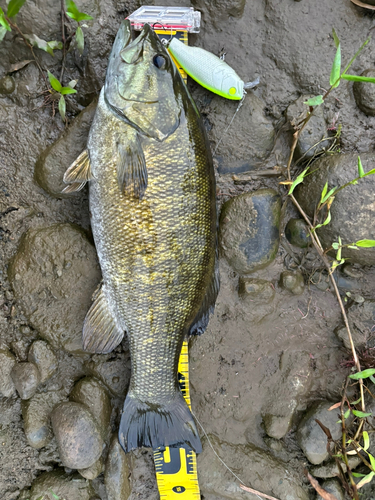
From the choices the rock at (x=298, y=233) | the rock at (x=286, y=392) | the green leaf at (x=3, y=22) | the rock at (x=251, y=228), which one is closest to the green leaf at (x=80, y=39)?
the green leaf at (x=3, y=22)

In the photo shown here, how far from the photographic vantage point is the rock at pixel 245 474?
2752mm

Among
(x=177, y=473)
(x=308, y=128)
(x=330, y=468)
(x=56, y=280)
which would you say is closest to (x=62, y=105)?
(x=56, y=280)

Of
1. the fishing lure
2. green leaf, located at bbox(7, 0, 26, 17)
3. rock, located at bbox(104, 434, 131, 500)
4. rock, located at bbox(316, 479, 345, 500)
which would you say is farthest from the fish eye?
rock, located at bbox(316, 479, 345, 500)

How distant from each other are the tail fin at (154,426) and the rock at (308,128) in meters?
2.27

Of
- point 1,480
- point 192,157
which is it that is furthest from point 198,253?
point 1,480

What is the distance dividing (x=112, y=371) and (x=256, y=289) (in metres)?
1.41

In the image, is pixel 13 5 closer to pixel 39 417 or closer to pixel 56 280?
pixel 56 280

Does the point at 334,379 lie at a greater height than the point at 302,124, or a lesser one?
lesser

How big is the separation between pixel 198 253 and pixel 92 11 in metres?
2.11

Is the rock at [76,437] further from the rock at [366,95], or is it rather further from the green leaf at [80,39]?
the rock at [366,95]

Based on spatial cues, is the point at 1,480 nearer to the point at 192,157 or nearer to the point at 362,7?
the point at 192,157

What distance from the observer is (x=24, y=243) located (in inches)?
103

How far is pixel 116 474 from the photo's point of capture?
8.55 ft

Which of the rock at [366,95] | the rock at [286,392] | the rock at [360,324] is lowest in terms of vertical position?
the rock at [286,392]
